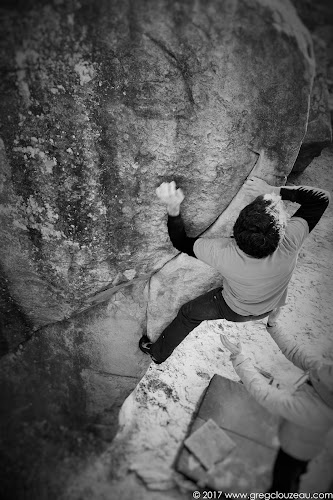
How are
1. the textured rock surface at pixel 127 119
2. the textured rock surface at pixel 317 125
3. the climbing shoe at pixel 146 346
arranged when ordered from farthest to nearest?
1. the climbing shoe at pixel 146 346
2. the textured rock surface at pixel 317 125
3. the textured rock surface at pixel 127 119

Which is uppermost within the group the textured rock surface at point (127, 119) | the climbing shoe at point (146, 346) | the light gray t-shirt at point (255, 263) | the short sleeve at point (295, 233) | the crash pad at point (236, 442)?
the textured rock surface at point (127, 119)

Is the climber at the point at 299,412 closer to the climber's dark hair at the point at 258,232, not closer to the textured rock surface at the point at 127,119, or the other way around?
the climber's dark hair at the point at 258,232

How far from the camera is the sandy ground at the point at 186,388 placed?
72.8 inches

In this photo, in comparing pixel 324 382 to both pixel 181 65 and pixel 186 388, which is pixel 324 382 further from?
pixel 181 65

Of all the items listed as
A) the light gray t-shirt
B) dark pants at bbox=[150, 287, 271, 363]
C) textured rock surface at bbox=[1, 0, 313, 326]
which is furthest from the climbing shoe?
the light gray t-shirt

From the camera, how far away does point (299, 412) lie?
1534 millimetres

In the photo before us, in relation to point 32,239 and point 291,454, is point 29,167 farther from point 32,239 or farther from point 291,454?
point 291,454

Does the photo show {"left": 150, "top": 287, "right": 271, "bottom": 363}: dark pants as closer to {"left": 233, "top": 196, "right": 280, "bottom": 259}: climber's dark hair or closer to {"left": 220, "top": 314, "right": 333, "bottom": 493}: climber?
{"left": 220, "top": 314, "right": 333, "bottom": 493}: climber

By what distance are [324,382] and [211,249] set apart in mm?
991

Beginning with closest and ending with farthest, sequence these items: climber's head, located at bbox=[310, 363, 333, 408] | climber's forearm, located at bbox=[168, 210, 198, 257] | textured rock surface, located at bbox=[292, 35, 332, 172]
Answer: climber's head, located at bbox=[310, 363, 333, 408], climber's forearm, located at bbox=[168, 210, 198, 257], textured rock surface, located at bbox=[292, 35, 332, 172]

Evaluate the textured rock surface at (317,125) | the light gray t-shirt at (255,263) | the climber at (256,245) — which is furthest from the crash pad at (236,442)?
the textured rock surface at (317,125)

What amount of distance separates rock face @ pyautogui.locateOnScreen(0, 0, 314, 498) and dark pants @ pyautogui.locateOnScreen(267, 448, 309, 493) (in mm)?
1201

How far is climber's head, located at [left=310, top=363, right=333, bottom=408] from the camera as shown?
1.52 metres

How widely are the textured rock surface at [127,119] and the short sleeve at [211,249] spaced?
1.11 feet
